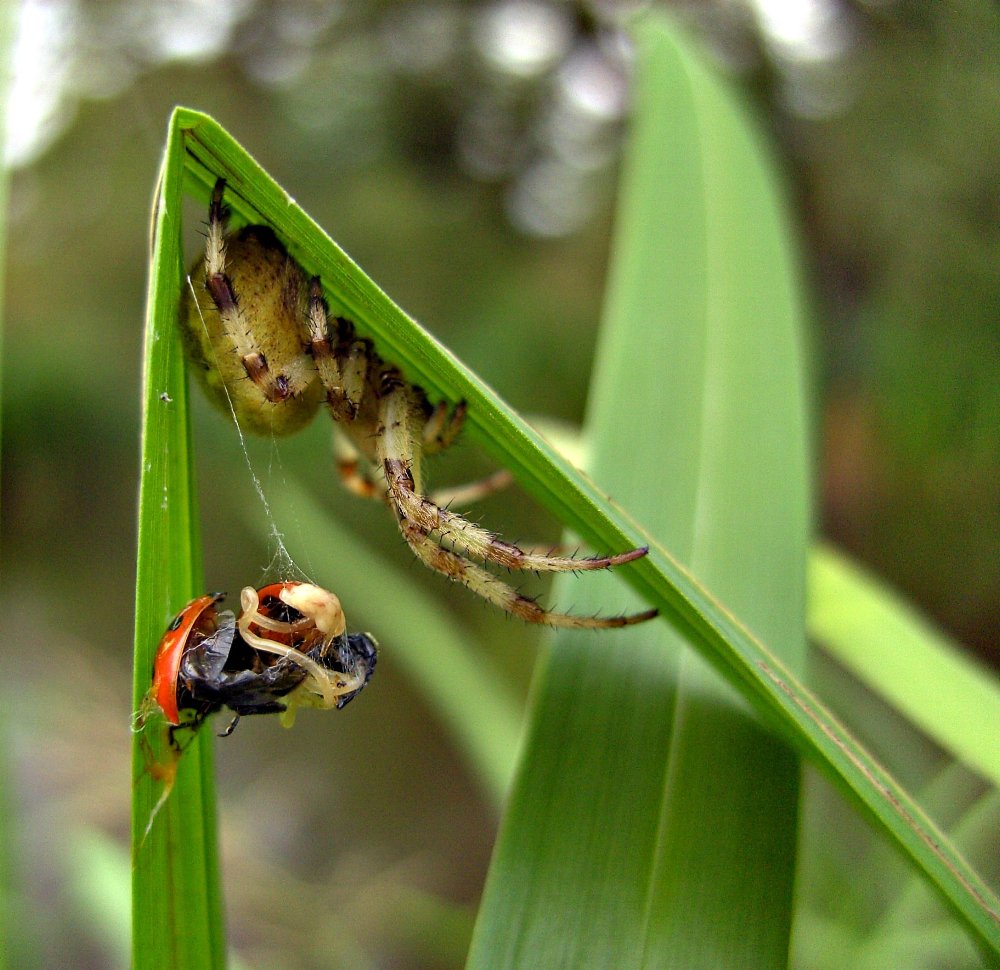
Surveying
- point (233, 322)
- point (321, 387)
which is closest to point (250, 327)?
point (233, 322)

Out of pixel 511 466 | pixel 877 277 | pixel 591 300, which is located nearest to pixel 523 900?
pixel 511 466

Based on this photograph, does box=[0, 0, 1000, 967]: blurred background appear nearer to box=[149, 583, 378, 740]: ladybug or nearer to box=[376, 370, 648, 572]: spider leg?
box=[376, 370, 648, 572]: spider leg

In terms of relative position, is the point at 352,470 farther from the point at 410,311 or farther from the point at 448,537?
the point at 410,311

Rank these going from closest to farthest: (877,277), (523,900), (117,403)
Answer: (523,900) < (877,277) < (117,403)

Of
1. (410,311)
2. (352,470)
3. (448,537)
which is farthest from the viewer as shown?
(410,311)

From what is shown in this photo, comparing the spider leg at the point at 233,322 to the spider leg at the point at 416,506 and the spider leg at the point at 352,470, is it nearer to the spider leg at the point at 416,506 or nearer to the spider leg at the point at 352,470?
the spider leg at the point at 416,506

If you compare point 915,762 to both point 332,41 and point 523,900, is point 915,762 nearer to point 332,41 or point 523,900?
point 523,900

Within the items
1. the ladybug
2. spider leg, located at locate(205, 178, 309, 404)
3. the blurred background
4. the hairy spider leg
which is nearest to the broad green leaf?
the hairy spider leg
